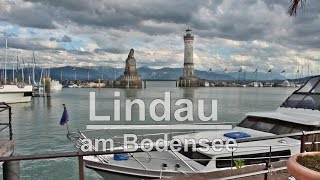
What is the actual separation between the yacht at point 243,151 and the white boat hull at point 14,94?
74.3 meters

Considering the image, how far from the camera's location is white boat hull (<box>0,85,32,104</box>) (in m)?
81.8

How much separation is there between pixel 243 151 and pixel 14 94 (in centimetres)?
8256

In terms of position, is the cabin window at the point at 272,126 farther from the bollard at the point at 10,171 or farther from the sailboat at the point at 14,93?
the sailboat at the point at 14,93

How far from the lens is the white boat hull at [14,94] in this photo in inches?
3221

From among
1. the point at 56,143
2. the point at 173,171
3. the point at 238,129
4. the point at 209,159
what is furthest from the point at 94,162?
the point at 56,143

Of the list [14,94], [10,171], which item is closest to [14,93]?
[14,94]

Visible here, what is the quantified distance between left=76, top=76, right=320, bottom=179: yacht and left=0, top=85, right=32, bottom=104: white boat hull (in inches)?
2925

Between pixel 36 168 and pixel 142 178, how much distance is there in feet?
33.7

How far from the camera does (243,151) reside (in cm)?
1162

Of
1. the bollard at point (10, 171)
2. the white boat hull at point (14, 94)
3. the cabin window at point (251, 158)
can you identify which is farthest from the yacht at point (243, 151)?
the white boat hull at point (14, 94)

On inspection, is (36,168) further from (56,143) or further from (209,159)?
(209,159)

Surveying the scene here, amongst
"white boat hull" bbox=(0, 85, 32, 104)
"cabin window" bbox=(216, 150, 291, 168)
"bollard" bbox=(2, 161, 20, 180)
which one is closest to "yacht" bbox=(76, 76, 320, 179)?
"cabin window" bbox=(216, 150, 291, 168)

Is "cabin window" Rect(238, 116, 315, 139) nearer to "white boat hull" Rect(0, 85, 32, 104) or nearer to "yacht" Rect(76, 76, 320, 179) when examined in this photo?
"yacht" Rect(76, 76, 320, 179)

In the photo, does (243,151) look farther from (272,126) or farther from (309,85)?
(309,85)
